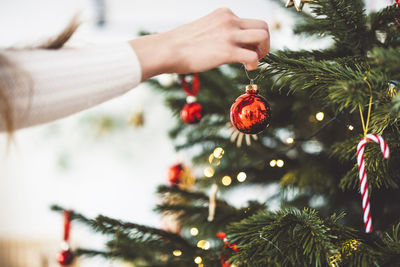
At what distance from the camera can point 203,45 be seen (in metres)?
0.36

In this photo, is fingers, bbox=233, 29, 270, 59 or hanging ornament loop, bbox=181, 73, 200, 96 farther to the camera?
hanging ornament loop, bbox=181, 73, 200, 96

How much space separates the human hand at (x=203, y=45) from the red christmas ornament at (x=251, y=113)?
6 cm

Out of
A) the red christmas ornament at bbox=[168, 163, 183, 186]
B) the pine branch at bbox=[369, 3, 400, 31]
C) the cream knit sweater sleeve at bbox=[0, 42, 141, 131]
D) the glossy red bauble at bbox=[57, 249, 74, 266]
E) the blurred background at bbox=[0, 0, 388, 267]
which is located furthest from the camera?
the blurred background at bbox=[0, 0, 388, 267]

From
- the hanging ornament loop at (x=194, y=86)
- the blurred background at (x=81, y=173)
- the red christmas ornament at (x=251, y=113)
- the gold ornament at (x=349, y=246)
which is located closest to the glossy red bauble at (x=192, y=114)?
the hanging ornament loop at (x=194, y=86)

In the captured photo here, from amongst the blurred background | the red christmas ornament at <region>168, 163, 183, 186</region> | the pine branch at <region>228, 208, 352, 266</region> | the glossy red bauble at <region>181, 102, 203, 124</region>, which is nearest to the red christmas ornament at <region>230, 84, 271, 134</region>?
the pine branch at <region>228, 208, 352, 266</region>

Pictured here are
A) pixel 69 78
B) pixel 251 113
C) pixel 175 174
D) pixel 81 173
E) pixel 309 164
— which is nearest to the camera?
pixel 69 78

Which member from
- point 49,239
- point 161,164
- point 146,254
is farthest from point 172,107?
point 49,239

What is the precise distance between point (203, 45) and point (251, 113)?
107mm

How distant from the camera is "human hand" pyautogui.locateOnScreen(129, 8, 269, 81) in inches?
13.9

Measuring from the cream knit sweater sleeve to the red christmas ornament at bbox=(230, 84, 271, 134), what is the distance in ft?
0.46

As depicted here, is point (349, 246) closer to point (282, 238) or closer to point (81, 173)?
point (282, 238)

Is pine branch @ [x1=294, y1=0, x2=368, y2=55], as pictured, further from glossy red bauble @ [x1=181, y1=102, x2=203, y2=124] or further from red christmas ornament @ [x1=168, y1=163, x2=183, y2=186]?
red christmas ornament @ [x1=168, y1=163, x2=183, y2=186]

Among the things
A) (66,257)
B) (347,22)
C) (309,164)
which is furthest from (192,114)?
(66,257)

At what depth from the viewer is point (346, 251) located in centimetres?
38
